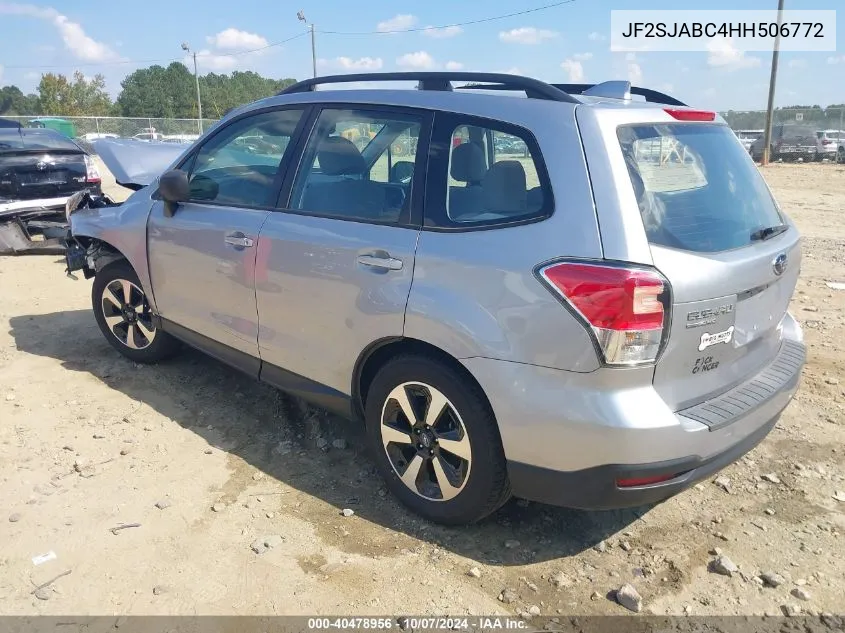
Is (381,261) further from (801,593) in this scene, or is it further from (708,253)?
(801,593)

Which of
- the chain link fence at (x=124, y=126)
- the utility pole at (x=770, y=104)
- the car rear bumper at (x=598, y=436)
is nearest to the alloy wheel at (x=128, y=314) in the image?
the car rear bumper at (x=598, y=436)

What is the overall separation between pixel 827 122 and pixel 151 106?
245ft

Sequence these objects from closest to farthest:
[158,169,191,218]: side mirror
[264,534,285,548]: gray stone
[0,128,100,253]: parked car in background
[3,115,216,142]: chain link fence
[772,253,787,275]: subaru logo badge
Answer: [772,253,787,275]: subaru logo badge → [264,534,285,548]: gray stone → [158,169,191,218]: side mirror → [0,128,100,253]: parked car in background → [3,115,216,142]: chain link fence

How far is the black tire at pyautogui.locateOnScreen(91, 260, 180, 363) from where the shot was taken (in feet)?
15.4

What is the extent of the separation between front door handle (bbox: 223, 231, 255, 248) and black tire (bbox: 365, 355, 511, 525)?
1068 millimetres

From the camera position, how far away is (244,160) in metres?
3.96

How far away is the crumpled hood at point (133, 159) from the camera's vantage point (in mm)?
5215

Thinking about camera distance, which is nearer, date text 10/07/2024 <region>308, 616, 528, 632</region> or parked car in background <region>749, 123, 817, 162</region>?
date text 10/07/2024 <region>308, 616, 528, 632</region>

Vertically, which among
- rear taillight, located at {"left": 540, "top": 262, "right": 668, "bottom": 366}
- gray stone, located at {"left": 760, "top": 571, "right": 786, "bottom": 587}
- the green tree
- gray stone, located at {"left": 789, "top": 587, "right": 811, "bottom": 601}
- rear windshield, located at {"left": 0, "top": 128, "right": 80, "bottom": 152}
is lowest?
gray stone, located at {"left": 789, "top": 587, "right": 811, "bottom": 601}

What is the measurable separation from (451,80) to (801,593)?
100 inches

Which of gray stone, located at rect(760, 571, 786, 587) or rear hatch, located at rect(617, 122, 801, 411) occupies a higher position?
rear hatch, located at rect(617, 122, 801, 411)

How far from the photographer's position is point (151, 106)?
8356 cm

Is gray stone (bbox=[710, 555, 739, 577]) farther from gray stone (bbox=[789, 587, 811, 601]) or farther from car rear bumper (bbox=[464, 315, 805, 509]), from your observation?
car rear bumper (bbox=[464, 315, 805, 509])

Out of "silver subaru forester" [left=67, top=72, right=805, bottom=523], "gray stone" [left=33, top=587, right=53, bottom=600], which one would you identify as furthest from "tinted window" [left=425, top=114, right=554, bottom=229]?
"gray stone" [left=33, top=587, right=53, bottom=600]
